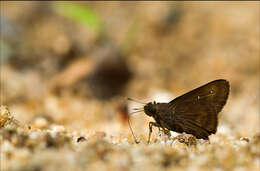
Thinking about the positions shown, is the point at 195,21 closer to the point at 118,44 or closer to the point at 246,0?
the point at 246,0

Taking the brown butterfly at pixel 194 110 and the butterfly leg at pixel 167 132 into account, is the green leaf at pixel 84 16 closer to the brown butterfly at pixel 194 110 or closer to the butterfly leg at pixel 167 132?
the brown butterfly at pixel 194 110

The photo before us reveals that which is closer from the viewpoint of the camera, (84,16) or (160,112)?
(160,112)

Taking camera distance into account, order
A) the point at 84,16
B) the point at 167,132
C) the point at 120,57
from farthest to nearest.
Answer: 1. the point at 84,16
2. the point at 120,57
3. the point at 167,132

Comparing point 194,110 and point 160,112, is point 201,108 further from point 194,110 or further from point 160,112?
point 160,112

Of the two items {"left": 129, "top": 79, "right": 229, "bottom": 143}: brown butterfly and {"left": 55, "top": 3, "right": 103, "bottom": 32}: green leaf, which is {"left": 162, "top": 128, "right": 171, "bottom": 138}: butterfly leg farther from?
{"left": 55, "top": 3, "right": 103, "bottom": 32}: green leaf

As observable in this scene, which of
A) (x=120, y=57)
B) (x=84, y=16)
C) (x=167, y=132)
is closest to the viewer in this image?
(x=167, y=132)

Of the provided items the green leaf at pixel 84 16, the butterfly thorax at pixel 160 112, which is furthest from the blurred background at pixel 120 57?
the butterfly thorax at pixel 160 112

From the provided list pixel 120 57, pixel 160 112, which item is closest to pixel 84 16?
pixel 120 57

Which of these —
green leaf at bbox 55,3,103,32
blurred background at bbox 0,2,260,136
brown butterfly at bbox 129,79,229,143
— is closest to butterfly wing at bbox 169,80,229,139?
brown butterfly at bbox 129,79,229,143
